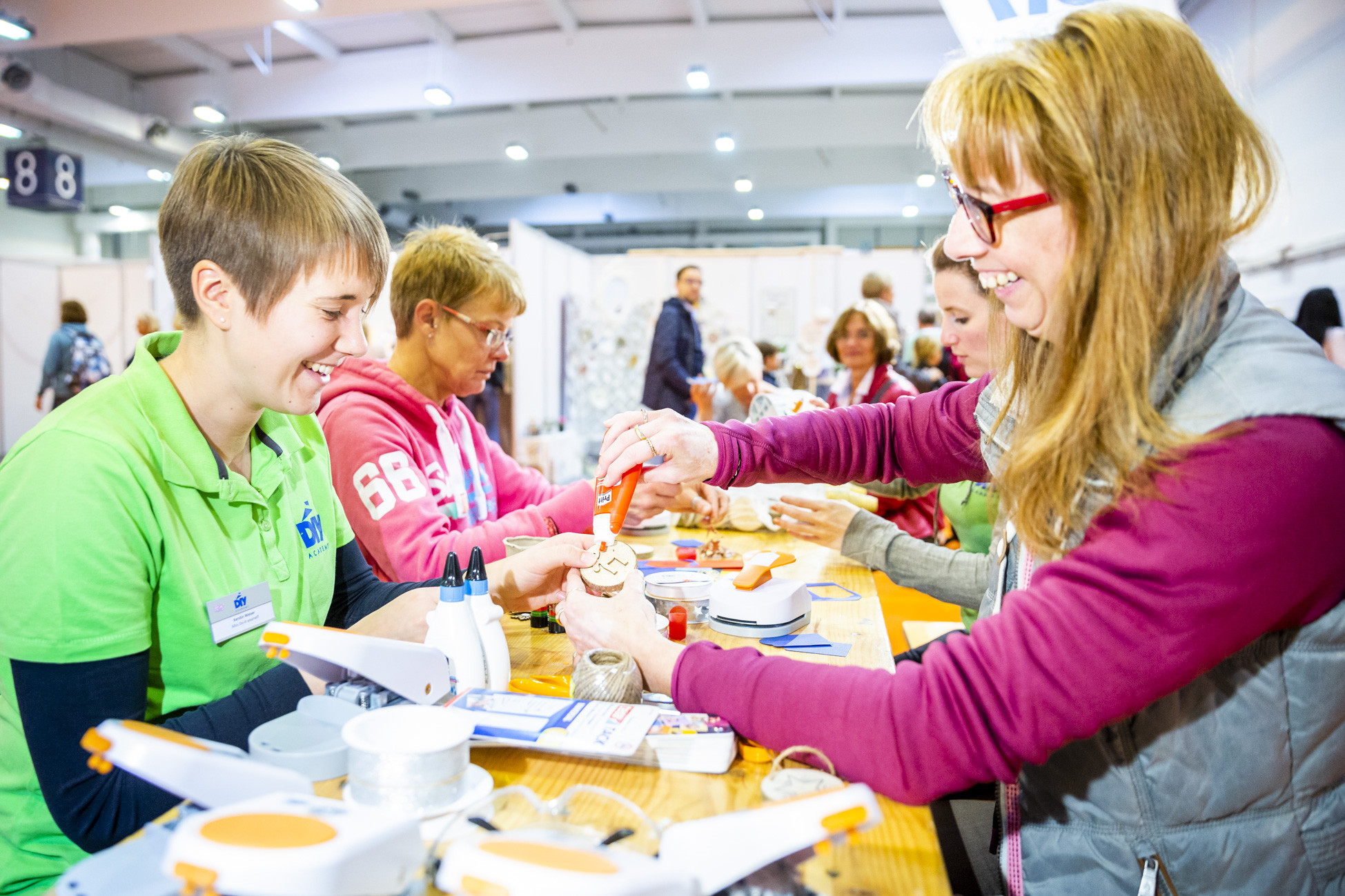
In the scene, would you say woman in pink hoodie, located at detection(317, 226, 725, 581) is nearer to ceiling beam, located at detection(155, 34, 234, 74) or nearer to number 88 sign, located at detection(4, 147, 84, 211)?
ceiling beam, located at detection(155, 34, 234, 74)

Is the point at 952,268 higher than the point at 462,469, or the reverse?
the point at 952,268

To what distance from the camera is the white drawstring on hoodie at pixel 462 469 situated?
237 centimetres

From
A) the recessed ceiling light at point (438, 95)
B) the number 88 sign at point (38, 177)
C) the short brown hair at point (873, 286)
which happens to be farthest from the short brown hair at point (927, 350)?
the number 88 sign at point (38, 177)

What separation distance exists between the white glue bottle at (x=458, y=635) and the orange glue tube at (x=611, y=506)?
33 centimetres

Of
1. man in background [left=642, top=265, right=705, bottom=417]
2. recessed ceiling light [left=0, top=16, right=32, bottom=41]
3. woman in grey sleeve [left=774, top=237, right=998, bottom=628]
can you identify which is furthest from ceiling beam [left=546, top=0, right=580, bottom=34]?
woman in grey sleeve [left=774, top=237, right=998, bottom=628]

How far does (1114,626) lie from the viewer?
0.82 m

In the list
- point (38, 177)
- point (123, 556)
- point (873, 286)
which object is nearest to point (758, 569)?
point (123, 556)

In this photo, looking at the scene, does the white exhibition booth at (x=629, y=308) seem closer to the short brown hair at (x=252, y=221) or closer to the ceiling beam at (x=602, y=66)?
the ceiling beam at (x=602, y=66)

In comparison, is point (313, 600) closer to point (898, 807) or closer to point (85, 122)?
point (898, 807)

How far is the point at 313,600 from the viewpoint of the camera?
147 cm

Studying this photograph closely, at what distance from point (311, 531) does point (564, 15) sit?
776 centimetres

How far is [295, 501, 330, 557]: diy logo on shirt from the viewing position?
1.47m

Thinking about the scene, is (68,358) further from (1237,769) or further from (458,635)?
(1237,769)

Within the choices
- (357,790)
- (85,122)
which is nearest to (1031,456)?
(357,790)
